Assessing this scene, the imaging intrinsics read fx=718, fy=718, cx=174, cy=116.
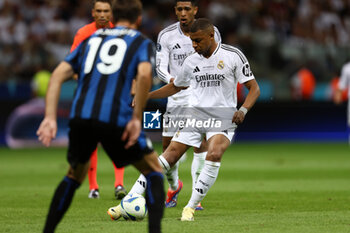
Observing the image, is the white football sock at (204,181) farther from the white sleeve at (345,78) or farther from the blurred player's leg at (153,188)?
the white sleeve at (345,78)

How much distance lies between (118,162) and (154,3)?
723 inches

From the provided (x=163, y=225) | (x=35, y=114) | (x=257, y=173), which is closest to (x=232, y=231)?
(x=163, y=225)

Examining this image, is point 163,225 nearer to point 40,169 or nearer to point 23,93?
point 40,169

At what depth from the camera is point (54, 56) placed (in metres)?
20.3

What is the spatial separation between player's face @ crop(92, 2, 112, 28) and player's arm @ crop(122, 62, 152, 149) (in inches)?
160

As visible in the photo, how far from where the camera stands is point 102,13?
9164 mm

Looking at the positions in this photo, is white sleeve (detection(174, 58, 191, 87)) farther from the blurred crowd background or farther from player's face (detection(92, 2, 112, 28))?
the blurred crowd background

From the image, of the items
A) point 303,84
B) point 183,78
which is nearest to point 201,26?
point 183,78

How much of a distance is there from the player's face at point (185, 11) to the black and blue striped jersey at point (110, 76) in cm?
374

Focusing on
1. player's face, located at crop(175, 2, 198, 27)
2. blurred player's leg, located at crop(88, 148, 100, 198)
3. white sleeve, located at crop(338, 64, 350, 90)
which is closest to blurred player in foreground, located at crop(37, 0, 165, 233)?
player's face, located at crop(175, 2, 198, 27)

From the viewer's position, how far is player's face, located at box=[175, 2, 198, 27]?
9062 millimetres

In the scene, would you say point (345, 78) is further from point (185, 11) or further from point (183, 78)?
point (183, 78)

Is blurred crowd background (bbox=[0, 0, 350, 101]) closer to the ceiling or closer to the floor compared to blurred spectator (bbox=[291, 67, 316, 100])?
closer to the ceiling

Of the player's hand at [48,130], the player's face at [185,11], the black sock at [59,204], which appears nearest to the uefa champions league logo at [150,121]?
the player's face at [185,11]
